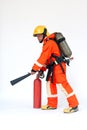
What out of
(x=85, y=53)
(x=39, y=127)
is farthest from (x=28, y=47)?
(x=39, y=127)

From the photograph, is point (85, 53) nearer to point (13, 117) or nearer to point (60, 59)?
point (60, 59)

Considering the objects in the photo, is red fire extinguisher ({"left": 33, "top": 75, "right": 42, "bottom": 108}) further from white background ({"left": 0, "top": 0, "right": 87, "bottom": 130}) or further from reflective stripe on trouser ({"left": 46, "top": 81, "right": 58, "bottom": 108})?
white background ({"left": 0, "top": 0, "right": 87, "bottom": 130})

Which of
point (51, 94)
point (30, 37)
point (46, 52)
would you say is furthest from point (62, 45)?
point (30, 37)

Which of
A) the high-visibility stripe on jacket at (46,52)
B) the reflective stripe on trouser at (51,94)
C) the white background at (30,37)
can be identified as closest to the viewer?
the high-visibility stripe on jacket at (46,52)

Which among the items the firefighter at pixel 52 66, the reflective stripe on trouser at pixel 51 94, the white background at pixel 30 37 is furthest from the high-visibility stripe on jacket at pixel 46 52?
Result: the white background at pixel 30 37

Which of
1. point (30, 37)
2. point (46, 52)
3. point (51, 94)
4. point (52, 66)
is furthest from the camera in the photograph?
point (30, 37)

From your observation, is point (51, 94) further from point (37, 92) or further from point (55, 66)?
point (55, 66)

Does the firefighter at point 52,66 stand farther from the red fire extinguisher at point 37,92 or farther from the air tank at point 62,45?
the red fire extinguisher at point 37,92

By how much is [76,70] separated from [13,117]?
1476mm

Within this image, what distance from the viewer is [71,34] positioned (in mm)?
4938

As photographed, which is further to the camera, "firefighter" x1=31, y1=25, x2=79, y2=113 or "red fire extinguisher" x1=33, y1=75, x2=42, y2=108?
"red fire extinguisher" x1=33, y1=75, x2=42, y2=108

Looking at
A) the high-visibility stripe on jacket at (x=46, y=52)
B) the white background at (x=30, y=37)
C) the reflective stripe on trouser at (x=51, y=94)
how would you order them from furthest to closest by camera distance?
the white background at (x=30, y=37), the reflective stripe on trouser at (x=51, y=94), the high-visibility stripe on jacket at (x=46, y=52)

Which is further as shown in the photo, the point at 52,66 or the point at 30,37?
the point at 30,37

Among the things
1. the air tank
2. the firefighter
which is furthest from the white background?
the air tank
